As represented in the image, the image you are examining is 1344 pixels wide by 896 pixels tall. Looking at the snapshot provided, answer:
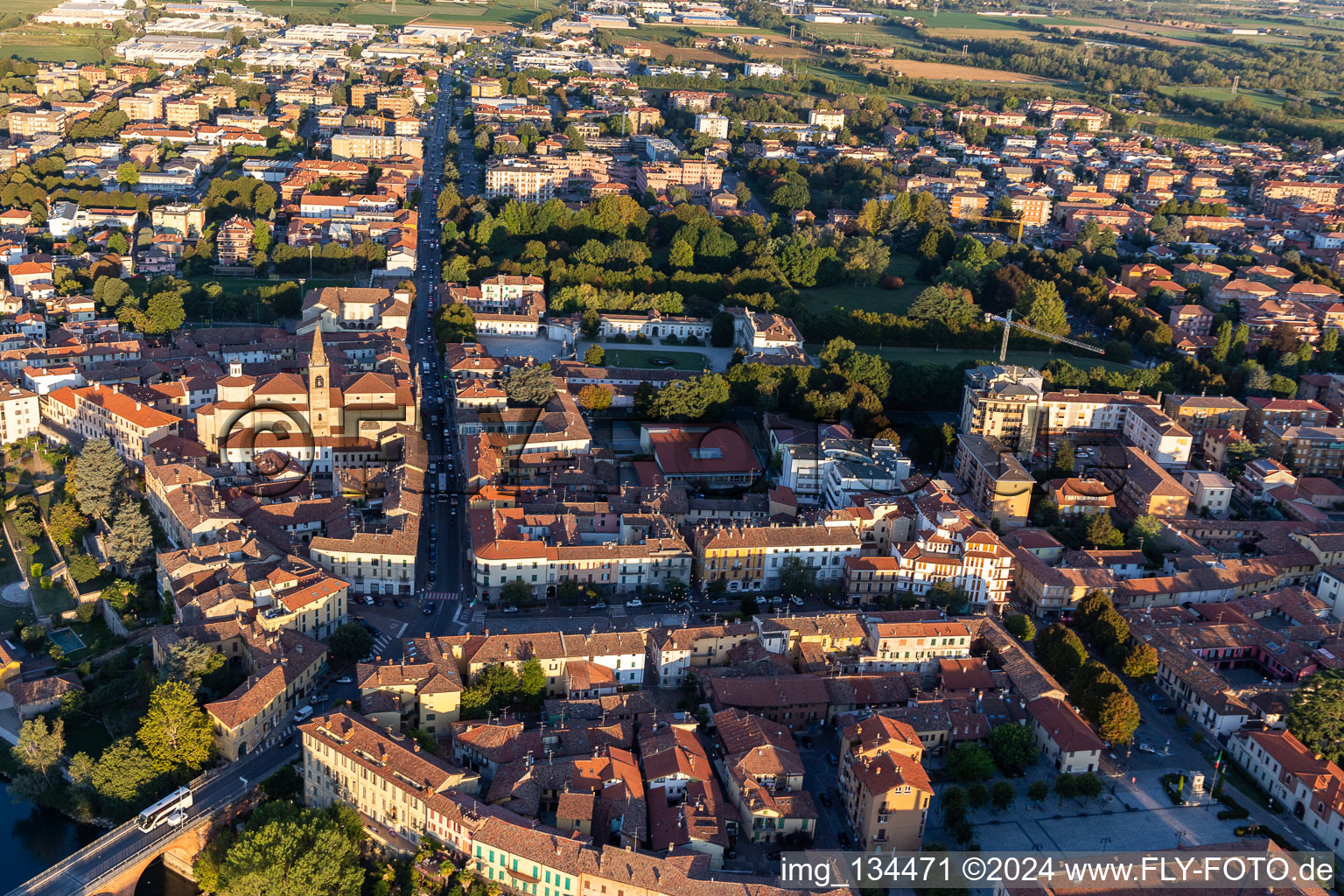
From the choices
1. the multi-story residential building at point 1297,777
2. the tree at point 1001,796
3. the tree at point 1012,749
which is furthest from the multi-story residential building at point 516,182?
the multi-story residential building at point 1297,777

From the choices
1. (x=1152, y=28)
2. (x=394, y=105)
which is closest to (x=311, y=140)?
(x=394, y=105)

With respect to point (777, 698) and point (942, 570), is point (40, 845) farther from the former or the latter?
point (942, 570)

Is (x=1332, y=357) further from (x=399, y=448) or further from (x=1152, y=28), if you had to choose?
(x=1152, y=28)

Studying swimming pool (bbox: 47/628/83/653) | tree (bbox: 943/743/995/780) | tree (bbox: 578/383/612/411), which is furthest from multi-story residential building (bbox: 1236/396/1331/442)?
swimming pool (bbox: 47/628/83/653)

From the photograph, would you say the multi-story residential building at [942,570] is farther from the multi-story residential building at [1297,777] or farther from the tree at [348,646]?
the tree at [348,646]

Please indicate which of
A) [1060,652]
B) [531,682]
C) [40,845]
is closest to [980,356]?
[1060,652]

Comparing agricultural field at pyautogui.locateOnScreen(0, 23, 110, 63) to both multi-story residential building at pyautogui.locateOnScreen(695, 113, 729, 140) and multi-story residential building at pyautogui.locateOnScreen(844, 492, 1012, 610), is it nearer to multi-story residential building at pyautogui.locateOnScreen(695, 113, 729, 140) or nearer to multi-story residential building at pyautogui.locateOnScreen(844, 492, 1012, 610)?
multi-story residential building at pyautogui.locateOnScreen(695, 113, 729, 140)
